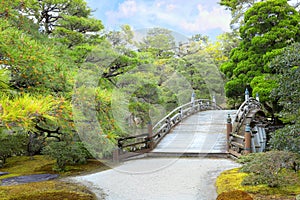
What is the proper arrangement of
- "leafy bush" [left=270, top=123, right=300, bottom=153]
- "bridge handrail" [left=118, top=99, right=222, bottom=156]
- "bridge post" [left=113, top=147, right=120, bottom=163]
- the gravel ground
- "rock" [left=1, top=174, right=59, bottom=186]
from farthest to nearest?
"bridge handrail" [left=118, top=99, right=222, bottom=156], "bridge post" [left=113, top=147, right=120, bottom=163], "rock" [left=1, top=174, right=59, bottom=186], the gravel ground, "leafy bush" [left=270, top=123, right=300, bottom=153]

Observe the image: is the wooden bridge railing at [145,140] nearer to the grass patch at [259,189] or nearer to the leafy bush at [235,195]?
the grass patch at [259,189]

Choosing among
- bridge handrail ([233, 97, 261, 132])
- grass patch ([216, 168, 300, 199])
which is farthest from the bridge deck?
grass patch ([216, 168, 300, 199])

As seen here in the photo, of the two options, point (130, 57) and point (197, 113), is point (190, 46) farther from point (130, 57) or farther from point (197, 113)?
point (130, 57)

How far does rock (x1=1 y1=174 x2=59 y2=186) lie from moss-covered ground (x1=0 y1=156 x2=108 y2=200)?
306 millimetres

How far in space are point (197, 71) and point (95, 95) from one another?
51.6 ft

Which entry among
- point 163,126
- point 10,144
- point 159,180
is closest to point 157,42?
point 163,126

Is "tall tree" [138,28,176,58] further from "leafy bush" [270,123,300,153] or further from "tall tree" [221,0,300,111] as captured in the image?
"leafy bush" [270,123,300,153]

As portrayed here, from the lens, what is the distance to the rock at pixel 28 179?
21.0ft

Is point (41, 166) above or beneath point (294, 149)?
beneath

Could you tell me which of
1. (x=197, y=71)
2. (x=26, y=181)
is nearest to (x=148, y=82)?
(x=26, y=181)

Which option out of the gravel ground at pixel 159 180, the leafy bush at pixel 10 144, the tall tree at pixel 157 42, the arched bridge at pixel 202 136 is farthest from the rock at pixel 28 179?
the tall tree at pixel 157 42

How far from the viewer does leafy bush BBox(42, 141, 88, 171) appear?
7.34m

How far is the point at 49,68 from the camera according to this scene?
3715 mm

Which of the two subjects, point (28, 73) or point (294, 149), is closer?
point (28, 73)
